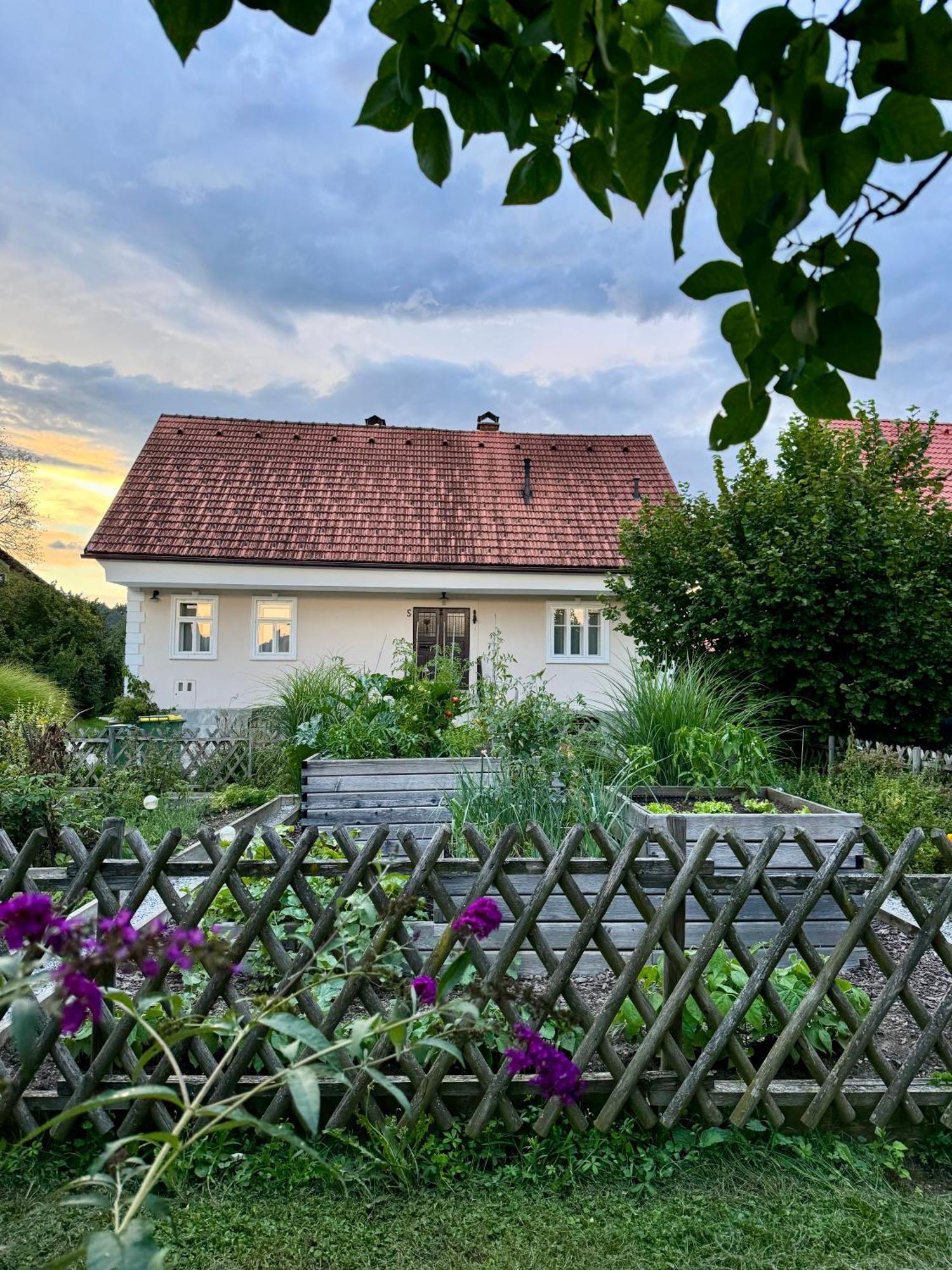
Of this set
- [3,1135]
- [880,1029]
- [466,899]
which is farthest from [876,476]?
[3,1135]

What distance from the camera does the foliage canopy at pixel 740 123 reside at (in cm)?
96

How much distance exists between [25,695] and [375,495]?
308 inches

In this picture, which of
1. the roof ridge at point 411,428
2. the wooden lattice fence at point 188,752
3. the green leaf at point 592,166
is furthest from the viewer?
the roof ridge at point 411,428

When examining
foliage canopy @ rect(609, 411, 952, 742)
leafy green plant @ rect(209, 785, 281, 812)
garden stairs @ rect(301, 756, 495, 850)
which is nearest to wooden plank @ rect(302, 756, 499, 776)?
garden stairs @ rect(301, 756, 495, 850)

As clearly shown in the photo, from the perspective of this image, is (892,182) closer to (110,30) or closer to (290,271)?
(110,30)

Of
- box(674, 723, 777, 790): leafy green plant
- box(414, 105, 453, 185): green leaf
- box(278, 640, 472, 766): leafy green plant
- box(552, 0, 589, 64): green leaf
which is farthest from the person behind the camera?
box(278, 640, 472, 766): leafy green plant

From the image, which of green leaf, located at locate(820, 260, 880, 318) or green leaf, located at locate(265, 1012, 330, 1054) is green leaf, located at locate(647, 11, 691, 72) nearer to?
green leaf, located at locate(820, 260, 880, 318)

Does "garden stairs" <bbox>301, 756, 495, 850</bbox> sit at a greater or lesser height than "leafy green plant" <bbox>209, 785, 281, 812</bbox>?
greater

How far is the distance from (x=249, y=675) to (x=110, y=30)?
14.0 metres

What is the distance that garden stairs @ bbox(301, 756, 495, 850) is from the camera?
207 inches

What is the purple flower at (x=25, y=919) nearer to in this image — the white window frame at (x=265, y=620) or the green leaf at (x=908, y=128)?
the green leaf at (x=908, y=128)

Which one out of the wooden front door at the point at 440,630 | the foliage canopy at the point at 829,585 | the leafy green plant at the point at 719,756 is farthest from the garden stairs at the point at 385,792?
the wooden front door at the point at 440,630

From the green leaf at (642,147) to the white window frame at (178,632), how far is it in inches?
609

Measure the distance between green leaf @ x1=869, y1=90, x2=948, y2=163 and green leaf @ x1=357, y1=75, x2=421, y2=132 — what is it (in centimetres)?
67
